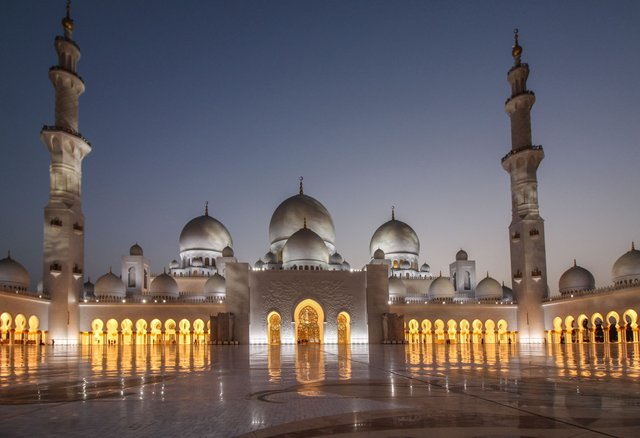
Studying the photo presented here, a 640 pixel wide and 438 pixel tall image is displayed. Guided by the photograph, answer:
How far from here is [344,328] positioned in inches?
1135

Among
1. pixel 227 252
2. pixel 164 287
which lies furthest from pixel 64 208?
pixel 227 252

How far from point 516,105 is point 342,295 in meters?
14.9

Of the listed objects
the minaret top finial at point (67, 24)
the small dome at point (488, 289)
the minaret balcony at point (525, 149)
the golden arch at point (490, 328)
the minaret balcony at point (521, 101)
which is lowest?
the golden arch at point (490, 328)

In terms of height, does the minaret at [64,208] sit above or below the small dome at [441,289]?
above

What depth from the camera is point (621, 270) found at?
2773cm

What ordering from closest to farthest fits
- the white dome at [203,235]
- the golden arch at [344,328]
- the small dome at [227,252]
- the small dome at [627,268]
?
the small dome at [627,268], the golden arch at [344,328], the small dome at [227,252], the white dome at [203,235]

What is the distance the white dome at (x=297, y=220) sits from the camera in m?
34.6

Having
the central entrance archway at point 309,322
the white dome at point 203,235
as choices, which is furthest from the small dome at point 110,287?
the central entrance archway at point 309,322

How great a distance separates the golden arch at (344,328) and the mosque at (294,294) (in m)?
0.06

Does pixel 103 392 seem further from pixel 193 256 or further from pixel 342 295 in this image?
pixel 193 256

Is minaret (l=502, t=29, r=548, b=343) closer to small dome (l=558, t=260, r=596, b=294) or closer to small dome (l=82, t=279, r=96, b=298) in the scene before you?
small dome (l=558, t=260, r=596, b=294)

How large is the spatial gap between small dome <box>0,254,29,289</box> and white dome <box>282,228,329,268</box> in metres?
12.9

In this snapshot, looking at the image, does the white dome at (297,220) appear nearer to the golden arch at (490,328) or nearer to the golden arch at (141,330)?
the golden arch at (141,330)

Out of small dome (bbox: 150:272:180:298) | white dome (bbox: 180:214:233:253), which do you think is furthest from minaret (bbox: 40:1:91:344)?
white dome (bbox: 180:214:233:253)
